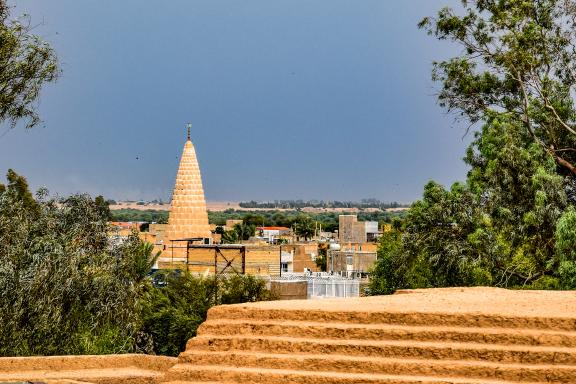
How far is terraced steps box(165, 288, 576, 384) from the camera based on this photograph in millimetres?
10281

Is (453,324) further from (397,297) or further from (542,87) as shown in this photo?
(542,87)

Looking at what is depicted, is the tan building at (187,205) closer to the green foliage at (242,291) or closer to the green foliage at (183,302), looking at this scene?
the green foliage at (183,302)

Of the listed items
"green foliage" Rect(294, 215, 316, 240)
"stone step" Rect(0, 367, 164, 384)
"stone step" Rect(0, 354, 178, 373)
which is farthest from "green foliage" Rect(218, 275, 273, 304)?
"green foliage" Rect(294, 215, 316, 240)

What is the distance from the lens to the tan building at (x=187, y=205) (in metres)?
58.1

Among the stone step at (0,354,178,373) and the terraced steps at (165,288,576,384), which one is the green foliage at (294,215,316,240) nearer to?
the stone step at (0,354,178,373)

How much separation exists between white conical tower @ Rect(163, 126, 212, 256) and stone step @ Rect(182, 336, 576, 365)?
4635 cm

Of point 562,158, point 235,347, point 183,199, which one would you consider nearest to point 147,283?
point 562,158

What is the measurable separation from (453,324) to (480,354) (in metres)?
0.66

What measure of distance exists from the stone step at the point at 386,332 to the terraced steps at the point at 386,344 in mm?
11

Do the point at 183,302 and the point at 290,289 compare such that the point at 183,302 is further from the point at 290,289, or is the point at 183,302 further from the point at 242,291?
the point at 290,289

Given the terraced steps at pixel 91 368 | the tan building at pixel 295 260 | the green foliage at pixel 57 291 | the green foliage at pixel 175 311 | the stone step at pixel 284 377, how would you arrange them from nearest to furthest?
the stone step at pixel 284 377, the terraced steps at pixel 91 368, the green foliage at pixel 57 291, the green foliage at pixel 175 311, the tan building at pixel 295 260

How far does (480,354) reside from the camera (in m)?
10.5

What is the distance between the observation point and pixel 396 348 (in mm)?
10797

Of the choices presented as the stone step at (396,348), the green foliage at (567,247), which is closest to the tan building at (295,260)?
the green foliage at (567,247)
